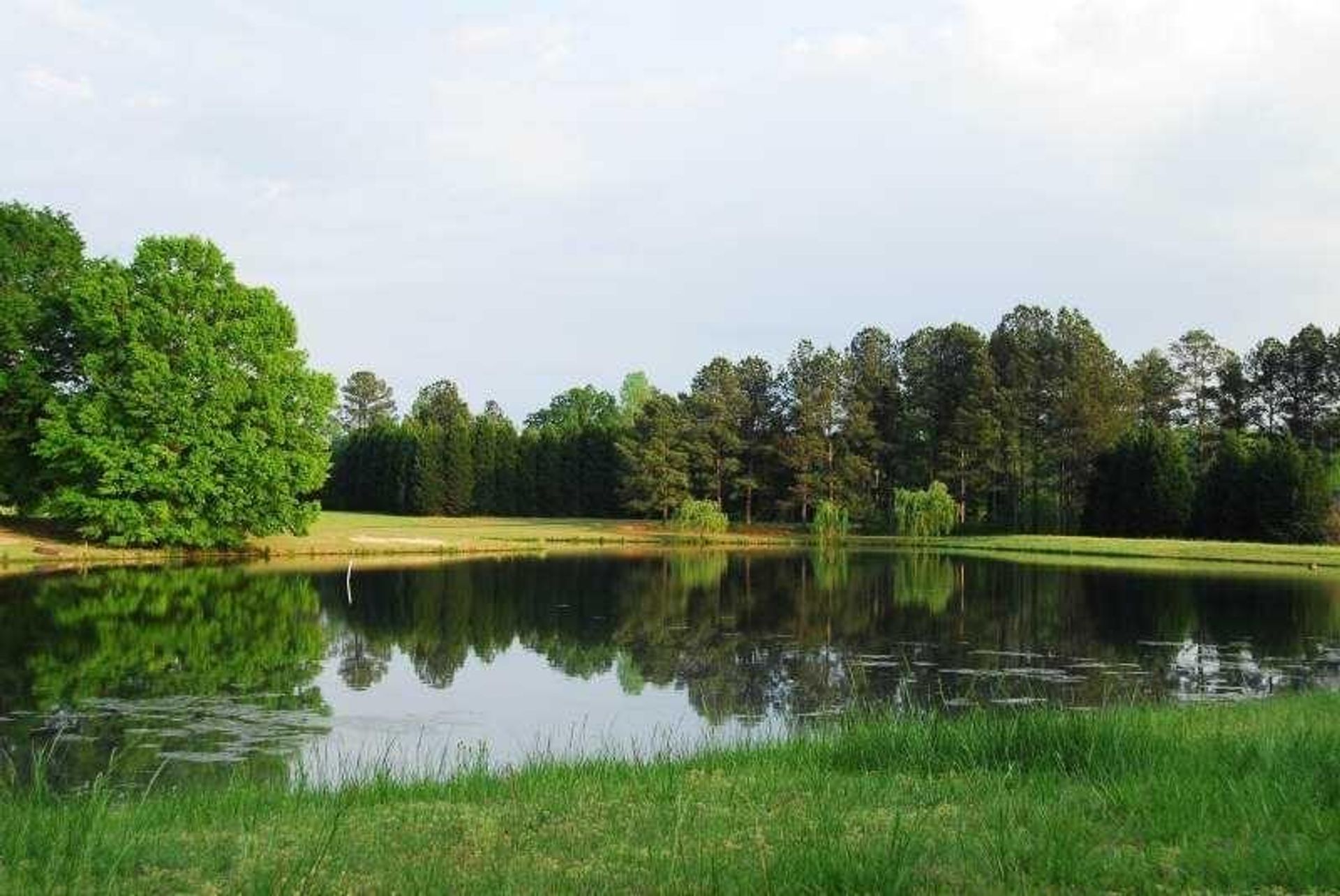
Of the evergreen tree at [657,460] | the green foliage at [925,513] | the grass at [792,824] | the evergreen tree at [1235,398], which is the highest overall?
the evergreen tree at [1235,398]

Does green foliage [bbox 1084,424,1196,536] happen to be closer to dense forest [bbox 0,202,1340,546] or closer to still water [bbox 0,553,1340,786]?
dense forest [bbox 0,202,1340,546]

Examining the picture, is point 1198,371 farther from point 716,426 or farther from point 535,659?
point 535,659

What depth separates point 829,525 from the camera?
6944cm

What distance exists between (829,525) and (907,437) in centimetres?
1387

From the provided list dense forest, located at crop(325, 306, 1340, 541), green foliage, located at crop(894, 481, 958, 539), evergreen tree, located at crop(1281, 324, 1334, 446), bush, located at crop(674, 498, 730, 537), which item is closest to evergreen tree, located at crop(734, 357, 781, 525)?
dense forest, located at crop(325, 306, 1340, 541)

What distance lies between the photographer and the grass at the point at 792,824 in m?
5.36

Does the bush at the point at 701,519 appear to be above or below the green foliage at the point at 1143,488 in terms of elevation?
below

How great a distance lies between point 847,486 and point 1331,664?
187ft

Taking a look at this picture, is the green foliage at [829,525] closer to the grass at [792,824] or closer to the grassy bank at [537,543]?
the grassy bank at [537,543]

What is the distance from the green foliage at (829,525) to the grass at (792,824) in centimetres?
5934

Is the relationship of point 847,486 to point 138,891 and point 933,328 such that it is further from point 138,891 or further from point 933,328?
point 138,891

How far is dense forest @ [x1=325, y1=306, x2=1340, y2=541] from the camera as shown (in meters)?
74.1

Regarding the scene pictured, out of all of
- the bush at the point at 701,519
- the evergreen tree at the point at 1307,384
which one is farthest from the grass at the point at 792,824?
the evergreen tree at the point at 1307,384

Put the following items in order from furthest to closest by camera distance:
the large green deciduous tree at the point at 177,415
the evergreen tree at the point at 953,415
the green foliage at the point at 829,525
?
the evergreen tree at the point at 953,415, the green foliage at the point at 829,525, the large green deciduous tree at the point at 177,415
